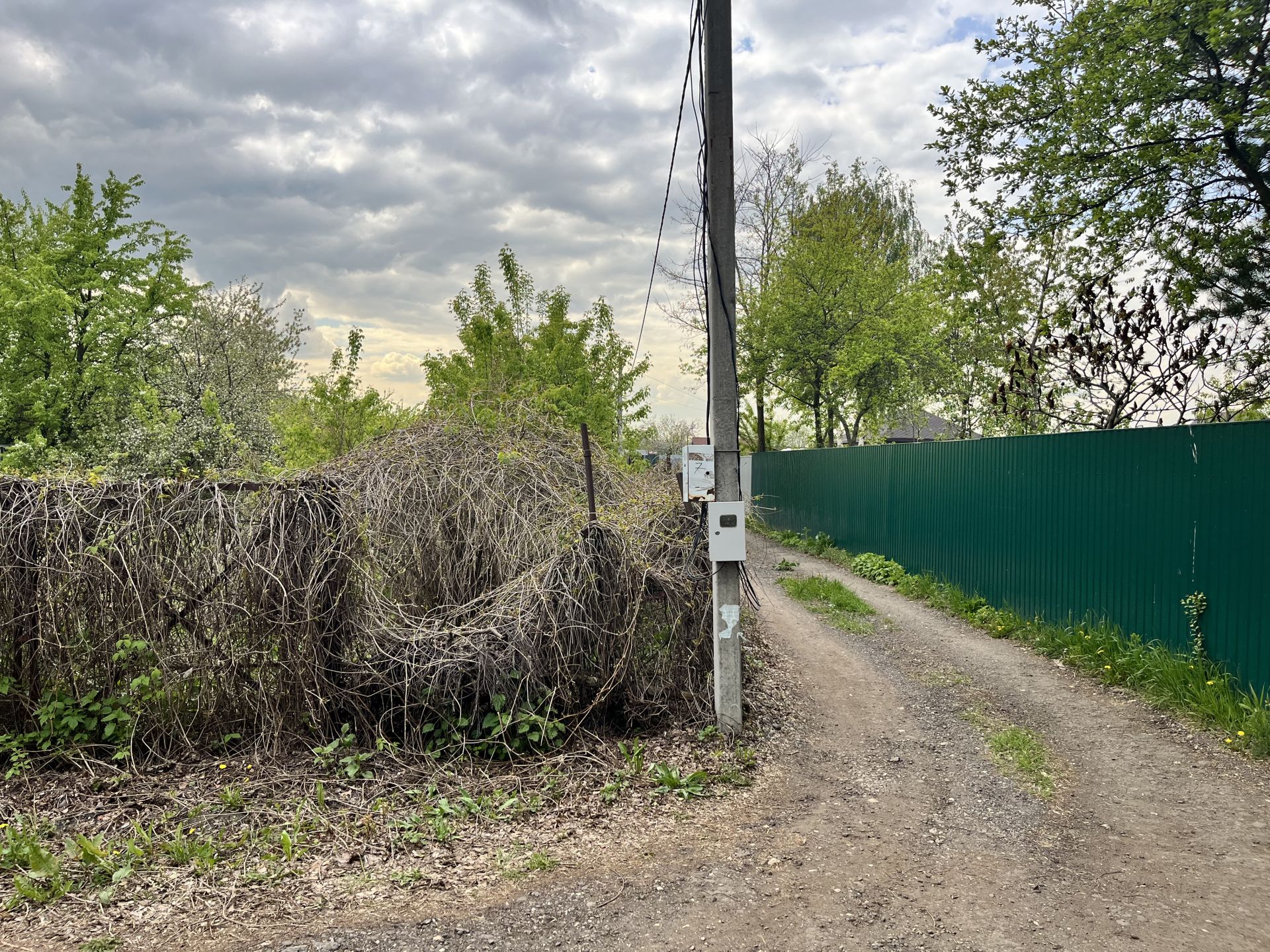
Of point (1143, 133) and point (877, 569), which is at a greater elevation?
point (1143, 133)

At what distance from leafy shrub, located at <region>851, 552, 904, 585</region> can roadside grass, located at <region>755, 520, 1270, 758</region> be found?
7.68ft

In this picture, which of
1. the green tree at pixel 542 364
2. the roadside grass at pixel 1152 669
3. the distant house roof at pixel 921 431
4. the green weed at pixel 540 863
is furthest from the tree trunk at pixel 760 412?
the green weed at pixel 540 863

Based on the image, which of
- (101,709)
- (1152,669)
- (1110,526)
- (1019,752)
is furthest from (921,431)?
(101,709)

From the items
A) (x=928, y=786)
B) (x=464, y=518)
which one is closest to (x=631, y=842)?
(x=928, y=786)

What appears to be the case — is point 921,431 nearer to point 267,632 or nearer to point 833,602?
point 833,602

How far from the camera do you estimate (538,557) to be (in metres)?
5.71

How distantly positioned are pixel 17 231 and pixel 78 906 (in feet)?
58.1

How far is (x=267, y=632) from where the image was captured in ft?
16.7

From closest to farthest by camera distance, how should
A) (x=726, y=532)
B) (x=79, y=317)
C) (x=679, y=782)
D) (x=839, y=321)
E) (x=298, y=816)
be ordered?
(x=298, y=816), (x=679, y=782), (x=726, y=532), (x=79, y=317), (x=839, y=321)

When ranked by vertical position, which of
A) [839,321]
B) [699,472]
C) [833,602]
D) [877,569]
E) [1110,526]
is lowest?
[833,602]

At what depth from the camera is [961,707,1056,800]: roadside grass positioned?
15.3 ft

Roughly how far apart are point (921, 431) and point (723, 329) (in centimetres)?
2701

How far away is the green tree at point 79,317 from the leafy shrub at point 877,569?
11.9 m

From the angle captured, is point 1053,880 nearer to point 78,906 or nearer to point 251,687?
point 78,906
